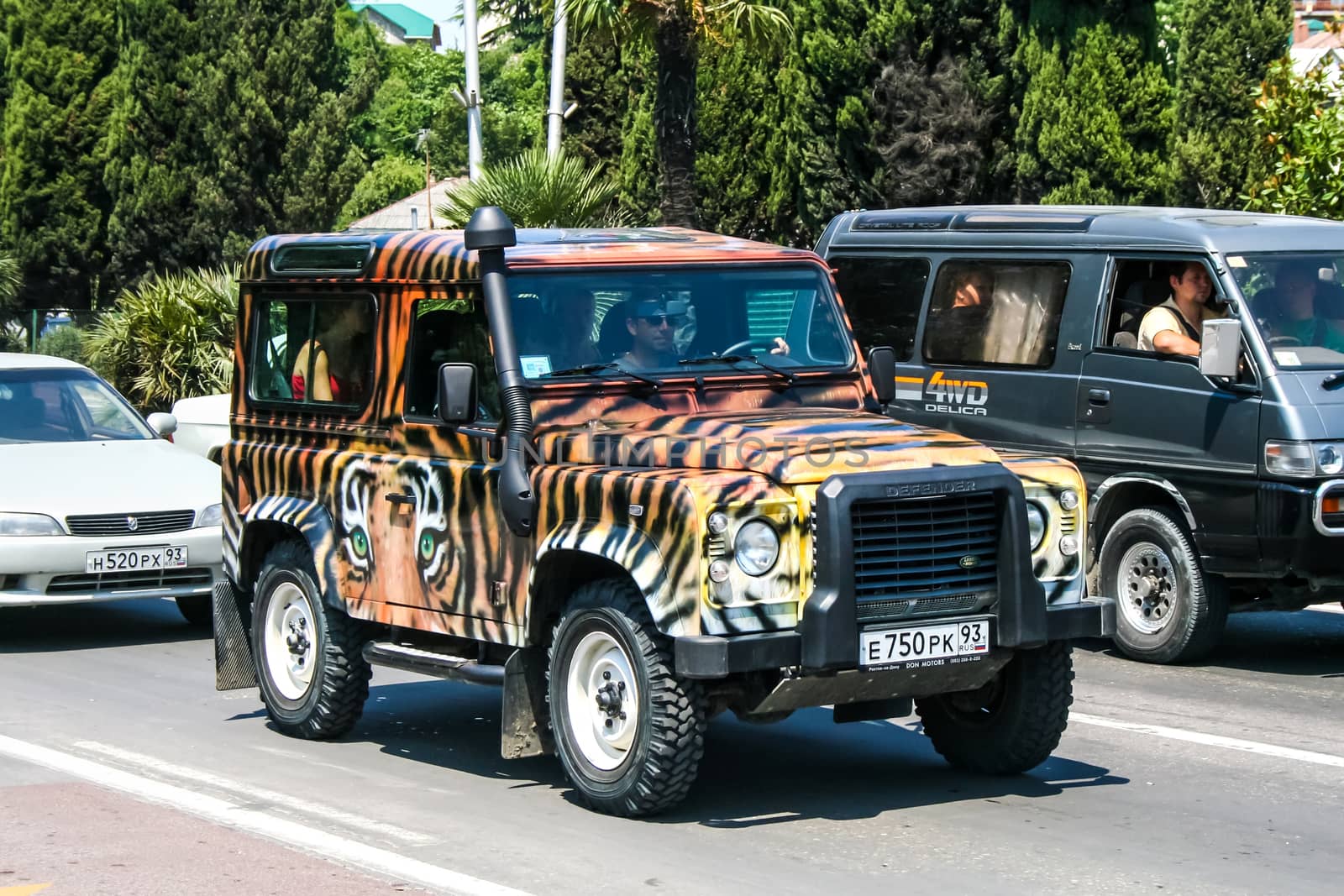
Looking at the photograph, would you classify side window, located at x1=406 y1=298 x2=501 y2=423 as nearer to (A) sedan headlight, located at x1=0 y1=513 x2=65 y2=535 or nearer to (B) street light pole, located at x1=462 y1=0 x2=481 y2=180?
(A) sedan headlight, located at x1=0 y1=513 x2=65 y2=535

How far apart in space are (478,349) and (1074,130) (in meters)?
18.9

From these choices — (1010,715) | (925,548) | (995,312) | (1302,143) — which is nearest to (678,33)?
(1302,143)

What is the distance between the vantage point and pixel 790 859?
6.78 metres

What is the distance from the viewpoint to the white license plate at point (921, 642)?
6945 mm

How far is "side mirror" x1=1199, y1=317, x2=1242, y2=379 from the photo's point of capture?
10.4m

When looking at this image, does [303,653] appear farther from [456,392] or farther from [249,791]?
[456,392]

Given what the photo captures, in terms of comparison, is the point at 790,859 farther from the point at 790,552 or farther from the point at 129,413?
the point at 129,413

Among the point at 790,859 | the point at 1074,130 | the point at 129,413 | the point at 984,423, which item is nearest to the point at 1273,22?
the point at 1074,130

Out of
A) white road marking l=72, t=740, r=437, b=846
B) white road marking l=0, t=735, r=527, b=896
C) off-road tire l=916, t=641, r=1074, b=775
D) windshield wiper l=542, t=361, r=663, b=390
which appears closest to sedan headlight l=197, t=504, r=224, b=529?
white road marking l=0, t=735, r=527, b=896

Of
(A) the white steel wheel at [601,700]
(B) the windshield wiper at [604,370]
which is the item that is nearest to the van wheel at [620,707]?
(A) the white steel wheel at [601,700]

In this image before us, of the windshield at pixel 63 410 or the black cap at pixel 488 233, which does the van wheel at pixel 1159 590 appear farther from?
the windshield at pixel 63 410

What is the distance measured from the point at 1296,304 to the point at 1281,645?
2.41m

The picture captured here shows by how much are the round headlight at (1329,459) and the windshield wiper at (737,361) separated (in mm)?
3481

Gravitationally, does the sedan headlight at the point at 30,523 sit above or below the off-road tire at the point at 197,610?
above
